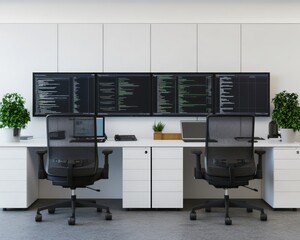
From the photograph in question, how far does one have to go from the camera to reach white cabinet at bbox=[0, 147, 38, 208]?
4.76 metres

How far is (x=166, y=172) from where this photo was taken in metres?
4.80

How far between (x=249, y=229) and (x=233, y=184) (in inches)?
18.8

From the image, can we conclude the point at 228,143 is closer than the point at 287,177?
Yes

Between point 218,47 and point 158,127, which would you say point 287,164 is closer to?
point 158,127

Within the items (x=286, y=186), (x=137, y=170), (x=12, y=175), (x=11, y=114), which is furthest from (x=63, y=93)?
(x=286, y=186)

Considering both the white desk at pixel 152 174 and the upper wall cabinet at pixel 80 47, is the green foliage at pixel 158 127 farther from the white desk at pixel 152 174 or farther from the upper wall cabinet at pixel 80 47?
the upper wall cabinet at pixel 80 47

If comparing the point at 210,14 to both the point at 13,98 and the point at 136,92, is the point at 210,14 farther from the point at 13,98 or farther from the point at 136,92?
the point at 13,98

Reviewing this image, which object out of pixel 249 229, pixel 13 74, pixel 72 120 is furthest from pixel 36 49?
pixel 249 229

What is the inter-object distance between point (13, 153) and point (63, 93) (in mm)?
1097

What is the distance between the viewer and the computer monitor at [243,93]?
17.9 ft

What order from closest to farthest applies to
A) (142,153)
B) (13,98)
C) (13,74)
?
(142,153)
(13,98)
(13,74)

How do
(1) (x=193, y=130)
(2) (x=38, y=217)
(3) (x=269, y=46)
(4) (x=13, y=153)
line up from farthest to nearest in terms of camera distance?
(3) (x=269, y=46)
(1) (x=193, y=130)
(4) (x=13, y=153)
(2) (x=38, y=217)

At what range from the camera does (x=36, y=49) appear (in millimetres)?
5480

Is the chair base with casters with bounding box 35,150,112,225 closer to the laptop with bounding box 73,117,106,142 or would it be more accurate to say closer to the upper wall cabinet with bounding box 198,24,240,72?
the laptop with bounding box 73,117,106,142
